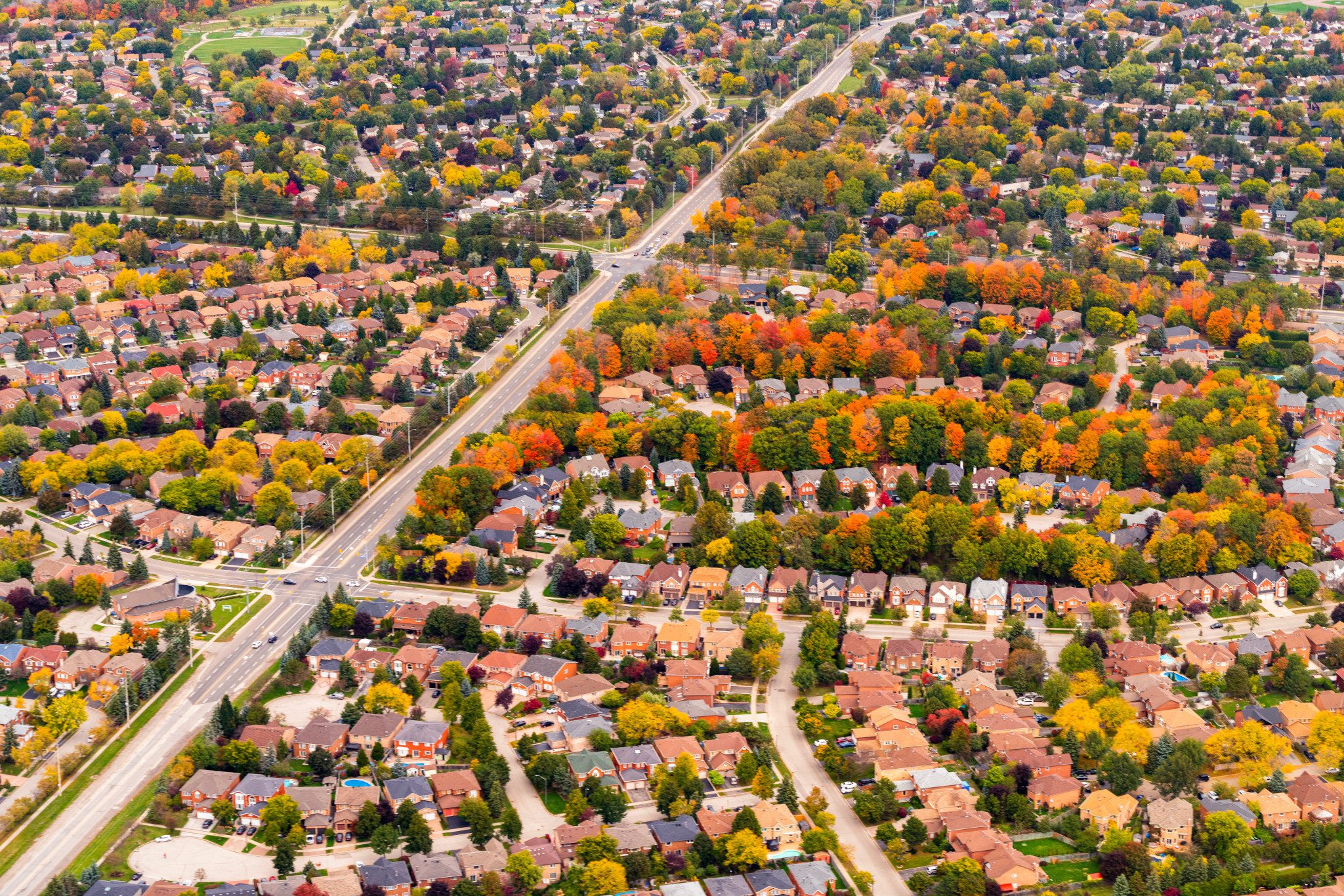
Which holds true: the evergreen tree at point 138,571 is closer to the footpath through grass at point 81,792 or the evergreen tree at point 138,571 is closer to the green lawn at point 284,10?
the footpath through grass at point 81,792

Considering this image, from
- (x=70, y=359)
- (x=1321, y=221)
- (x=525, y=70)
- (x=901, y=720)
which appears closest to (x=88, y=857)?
(x=901, y=720)

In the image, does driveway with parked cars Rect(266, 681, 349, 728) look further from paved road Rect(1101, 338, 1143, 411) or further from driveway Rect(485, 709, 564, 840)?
paved road Rect(1101, 338, 1143, 411)

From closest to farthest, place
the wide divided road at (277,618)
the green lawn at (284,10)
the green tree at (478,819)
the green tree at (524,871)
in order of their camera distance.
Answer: the green tree at (524,871) < the green tree at (478,819) < the wide divided road at (277,618) < the green lawn at (284,10)

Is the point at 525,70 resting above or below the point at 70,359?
above

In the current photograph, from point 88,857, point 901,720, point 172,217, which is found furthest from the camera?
point 172,217

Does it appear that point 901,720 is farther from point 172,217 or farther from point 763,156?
point 172,217

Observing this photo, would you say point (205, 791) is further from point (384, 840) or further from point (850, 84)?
point (850, 84)

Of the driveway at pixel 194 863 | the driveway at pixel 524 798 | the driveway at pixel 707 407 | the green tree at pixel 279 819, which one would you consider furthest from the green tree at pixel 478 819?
the driveway at pixel 707 407
